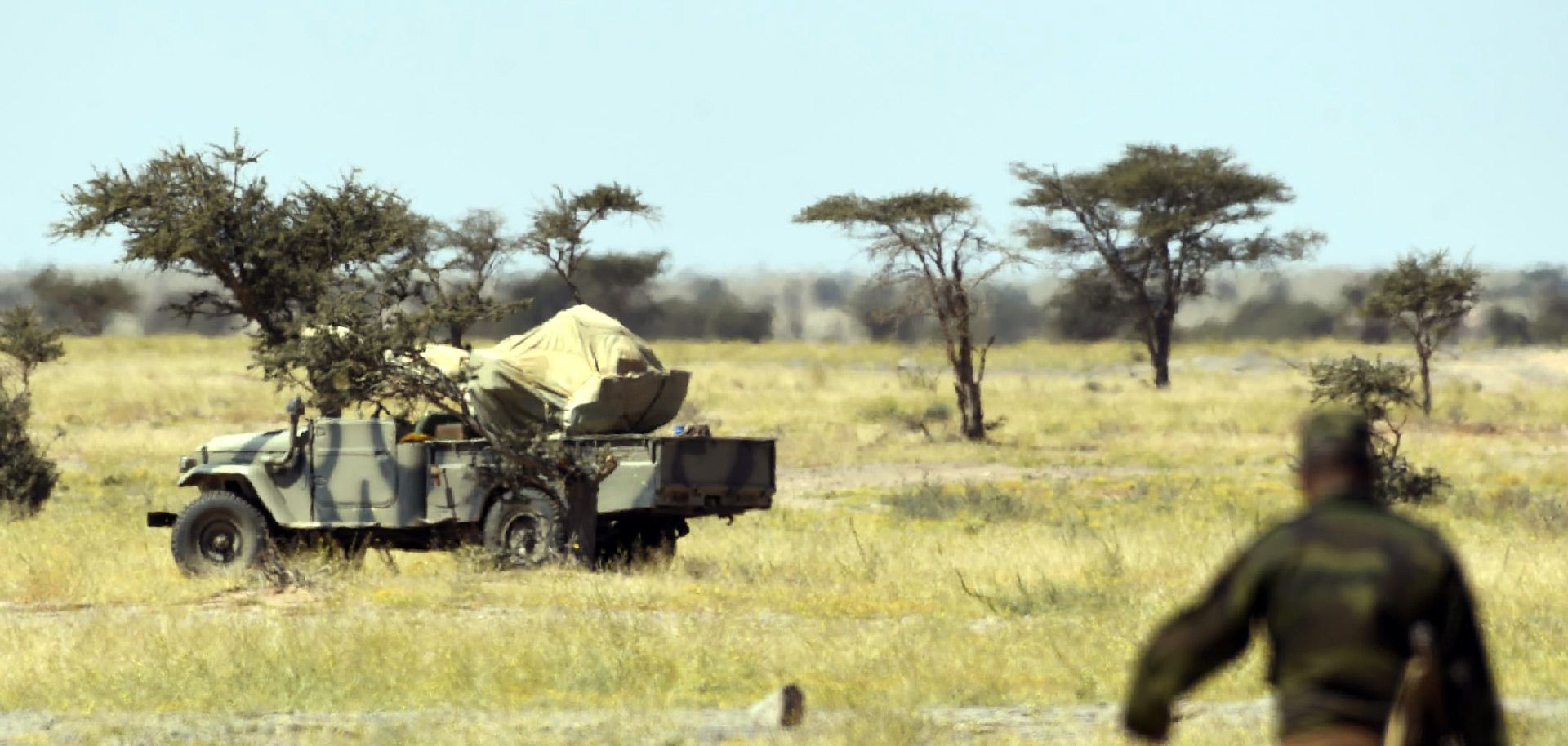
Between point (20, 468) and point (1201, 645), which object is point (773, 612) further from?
point (20, 468)

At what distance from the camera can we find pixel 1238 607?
4.72 metres

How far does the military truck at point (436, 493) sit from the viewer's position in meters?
17.8

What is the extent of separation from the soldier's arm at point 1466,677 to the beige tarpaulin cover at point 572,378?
1376 centimetres

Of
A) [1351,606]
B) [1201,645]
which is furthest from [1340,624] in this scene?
[1201,645]

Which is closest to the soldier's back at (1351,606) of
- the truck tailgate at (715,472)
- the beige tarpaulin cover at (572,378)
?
the truck tailgate at (715,472)

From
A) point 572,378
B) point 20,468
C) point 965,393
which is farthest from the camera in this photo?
point 965,393

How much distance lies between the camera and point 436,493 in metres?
18.0

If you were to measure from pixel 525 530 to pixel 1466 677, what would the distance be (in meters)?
13.8

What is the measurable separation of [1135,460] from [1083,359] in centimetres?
3549

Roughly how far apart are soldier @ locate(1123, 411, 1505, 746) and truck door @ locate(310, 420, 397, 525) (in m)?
13.9

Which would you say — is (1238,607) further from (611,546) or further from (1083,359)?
(1083,359)

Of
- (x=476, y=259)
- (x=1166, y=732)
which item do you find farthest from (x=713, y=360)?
(x=1166, y=732)

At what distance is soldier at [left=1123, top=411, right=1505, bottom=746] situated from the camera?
181 inches

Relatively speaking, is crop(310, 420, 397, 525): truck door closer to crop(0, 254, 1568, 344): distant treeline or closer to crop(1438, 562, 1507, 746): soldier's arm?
crop(1438, 562, 1507, 746): soldier's arm
